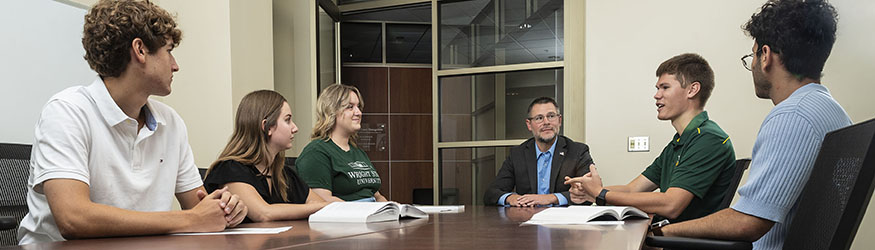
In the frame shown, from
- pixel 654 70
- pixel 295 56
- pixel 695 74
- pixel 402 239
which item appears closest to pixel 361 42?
pixel 295 56

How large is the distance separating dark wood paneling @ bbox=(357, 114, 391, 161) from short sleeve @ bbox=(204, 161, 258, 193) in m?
5.27

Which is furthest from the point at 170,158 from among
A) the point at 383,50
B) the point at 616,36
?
the point at 383,50

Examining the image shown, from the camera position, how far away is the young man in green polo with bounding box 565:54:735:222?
7.47ft

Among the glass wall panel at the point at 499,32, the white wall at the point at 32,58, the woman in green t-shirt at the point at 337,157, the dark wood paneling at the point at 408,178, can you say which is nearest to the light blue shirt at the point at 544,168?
the woman in green t-shirt at the point at 337,157

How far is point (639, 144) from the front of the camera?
162 inches

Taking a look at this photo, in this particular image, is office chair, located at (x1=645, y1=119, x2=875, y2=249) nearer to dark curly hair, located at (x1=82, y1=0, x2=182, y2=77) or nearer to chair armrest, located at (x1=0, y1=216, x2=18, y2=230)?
dark curly hair, located at (x1=82, y1=0, x2=182, y2=77)

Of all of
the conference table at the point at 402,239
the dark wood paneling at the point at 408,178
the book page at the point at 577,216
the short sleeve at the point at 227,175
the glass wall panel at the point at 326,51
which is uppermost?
the glass wall panel at the point at 326,51

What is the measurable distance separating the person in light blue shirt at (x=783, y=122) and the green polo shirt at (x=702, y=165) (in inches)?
22.0

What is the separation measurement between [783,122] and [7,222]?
1.94m

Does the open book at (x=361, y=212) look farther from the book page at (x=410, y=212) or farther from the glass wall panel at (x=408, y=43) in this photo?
the glass wall panel at (x=408, y=43)

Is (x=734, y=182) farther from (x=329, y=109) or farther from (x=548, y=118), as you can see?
(x=329, y=109)

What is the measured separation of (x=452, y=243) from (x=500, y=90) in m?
3.79

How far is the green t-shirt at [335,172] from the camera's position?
9.10 feet

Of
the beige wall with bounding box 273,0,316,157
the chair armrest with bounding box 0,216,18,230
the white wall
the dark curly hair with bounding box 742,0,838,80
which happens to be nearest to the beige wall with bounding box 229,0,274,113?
the beige wall with bounding box 273,0,316,157
